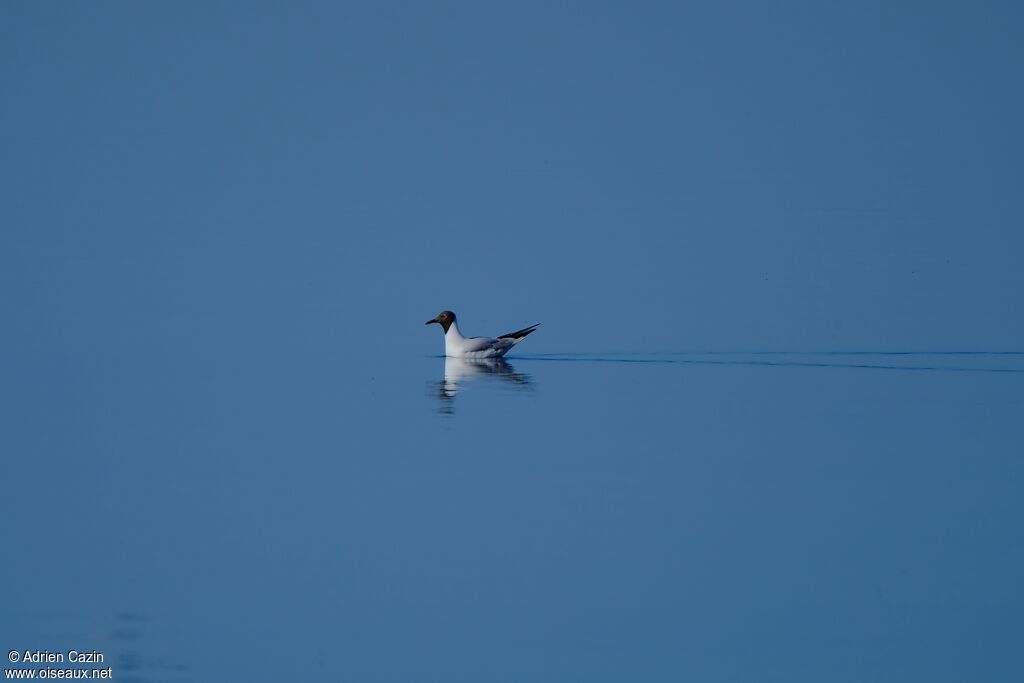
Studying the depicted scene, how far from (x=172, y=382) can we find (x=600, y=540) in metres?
7.23

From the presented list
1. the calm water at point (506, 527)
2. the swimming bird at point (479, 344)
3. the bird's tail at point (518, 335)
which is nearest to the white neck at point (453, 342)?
the swimming bird at point (479, 344)

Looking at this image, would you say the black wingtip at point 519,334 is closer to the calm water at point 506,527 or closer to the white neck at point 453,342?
the white neck at point 453,342

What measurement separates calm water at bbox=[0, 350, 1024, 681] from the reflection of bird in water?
1.14ft

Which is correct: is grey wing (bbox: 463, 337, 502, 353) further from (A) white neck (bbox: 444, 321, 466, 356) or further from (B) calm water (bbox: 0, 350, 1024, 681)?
(B) calm water (bbox: 0, 350, 1024, 681)

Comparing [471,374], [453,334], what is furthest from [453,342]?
[471,374]

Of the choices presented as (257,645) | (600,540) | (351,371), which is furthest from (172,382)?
(257,645)

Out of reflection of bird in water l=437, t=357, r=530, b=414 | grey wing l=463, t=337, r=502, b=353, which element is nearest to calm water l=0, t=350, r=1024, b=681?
reflection of bird in water l=437, t=357, r=530, b=414

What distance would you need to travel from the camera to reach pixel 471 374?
17.1m

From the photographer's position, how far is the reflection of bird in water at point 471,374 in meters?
15.0

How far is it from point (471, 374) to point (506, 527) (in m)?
8.17

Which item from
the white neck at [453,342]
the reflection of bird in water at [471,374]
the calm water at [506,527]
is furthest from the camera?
the white neck at [453,342]

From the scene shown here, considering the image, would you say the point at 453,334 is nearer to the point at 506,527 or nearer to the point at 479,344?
the point at 479,344

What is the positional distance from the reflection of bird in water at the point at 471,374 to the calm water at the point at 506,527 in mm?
347

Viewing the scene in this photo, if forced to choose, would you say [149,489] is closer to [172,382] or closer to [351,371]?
[172,382]
